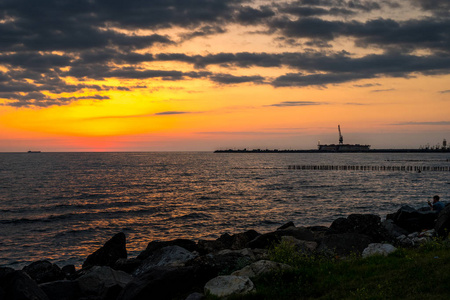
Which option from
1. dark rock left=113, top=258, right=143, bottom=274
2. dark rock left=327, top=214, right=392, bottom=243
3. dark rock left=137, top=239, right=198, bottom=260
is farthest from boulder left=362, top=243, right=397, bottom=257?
dark rock left=113, top=258, right=143, bottom=274

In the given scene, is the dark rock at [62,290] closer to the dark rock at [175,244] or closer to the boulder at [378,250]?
the dark rock at [175,244]

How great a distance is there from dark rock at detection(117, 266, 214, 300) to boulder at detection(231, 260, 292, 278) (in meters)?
1.21

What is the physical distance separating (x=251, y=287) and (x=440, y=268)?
15.6 feet

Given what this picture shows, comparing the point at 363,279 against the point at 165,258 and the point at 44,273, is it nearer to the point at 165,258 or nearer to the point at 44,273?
the point at 165,258


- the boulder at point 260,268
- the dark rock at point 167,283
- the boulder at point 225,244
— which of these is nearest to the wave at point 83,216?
the boulder at point 225,244

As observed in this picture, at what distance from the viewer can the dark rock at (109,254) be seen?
18388 millimetres

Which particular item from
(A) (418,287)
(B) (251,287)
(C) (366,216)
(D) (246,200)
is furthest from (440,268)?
(D) (246,200)

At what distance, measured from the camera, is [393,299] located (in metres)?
7.89

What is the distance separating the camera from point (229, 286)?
9469mm

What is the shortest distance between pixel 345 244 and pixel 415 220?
1030 centimetres

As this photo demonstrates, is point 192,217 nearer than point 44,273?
No

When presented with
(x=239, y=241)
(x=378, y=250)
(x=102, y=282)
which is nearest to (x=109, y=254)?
(x=102, y=282)

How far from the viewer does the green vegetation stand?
8.27m

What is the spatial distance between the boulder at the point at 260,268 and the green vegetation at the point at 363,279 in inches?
9.3
